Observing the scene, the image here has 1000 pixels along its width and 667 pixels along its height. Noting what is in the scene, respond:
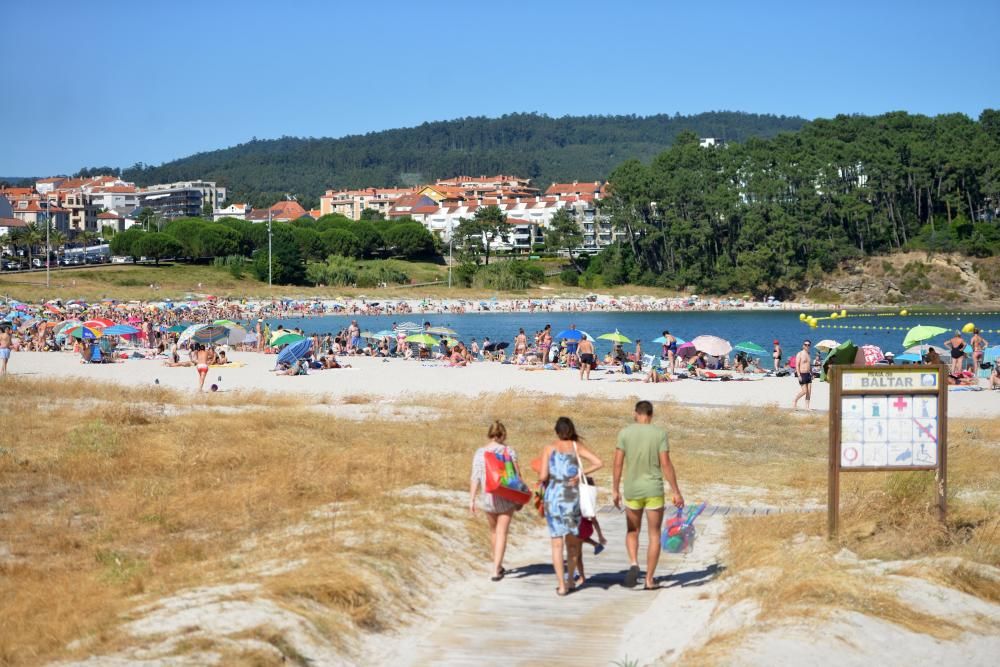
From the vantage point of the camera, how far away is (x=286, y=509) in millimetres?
11062

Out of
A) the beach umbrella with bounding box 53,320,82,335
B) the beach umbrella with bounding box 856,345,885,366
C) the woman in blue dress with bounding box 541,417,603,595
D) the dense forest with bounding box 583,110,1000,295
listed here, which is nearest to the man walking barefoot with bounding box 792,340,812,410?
the beach umbrella with bounding box 856,345,885,366

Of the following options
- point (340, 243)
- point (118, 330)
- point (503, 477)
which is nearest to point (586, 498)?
point (503, 477)

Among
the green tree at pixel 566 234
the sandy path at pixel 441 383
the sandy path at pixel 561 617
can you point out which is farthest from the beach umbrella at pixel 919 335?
the green tree at pixel 566 234

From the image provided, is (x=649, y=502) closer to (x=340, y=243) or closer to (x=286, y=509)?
(x=286, y=509)

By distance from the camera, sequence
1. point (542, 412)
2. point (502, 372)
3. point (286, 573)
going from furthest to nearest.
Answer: point (502, 372) → point (542, 412) → point (286, 573)

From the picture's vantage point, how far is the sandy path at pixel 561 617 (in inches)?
289

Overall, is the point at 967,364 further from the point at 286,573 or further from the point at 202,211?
the point at 202,211

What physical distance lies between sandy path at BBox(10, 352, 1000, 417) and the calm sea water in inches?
703

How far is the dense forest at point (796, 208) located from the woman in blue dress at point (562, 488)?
83.9 meters

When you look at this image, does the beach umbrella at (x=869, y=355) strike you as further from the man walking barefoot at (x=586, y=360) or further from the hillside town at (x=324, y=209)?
the hillside town at (x=324, y=209)

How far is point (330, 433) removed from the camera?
16.3 meters

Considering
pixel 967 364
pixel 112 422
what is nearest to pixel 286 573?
pixel 112 422

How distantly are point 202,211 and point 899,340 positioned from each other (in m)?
158

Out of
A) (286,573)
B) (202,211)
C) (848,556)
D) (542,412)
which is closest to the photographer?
(286,573)
